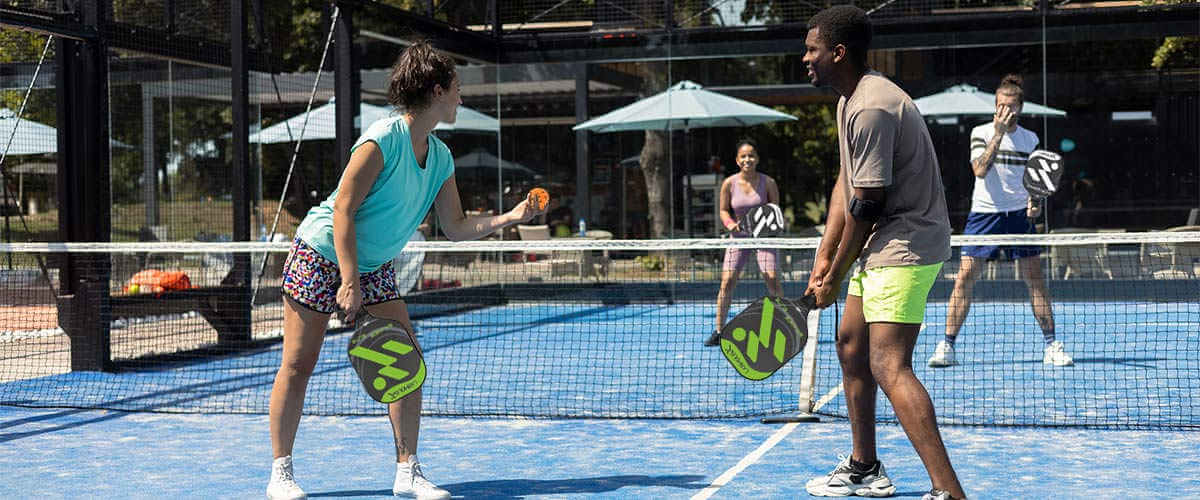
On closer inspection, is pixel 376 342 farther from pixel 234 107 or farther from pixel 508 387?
pixel 234 107

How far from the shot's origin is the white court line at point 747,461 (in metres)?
4.94

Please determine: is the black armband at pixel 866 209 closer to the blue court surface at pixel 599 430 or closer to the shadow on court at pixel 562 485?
the blue court surface at pixel 599 430

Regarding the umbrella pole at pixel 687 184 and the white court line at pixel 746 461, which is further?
the umbrella pole at pixel 687 184

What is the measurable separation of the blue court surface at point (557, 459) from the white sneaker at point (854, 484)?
0.12 m

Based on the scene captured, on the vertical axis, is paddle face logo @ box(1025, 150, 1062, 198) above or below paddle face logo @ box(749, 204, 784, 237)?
above

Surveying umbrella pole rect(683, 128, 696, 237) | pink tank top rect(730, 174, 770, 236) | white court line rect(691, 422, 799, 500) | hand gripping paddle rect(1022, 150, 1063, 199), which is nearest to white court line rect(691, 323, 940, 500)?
white court line rect(691, 422, 799, 500)

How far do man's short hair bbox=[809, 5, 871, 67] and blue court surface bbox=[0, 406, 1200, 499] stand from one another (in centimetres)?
165

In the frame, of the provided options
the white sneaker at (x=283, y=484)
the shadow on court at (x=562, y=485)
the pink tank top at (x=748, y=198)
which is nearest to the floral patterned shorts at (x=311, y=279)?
the white sneaker at (x=283, y=484)

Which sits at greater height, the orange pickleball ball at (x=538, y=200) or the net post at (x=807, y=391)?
the orange pickleball ball at (x=538, y=200)

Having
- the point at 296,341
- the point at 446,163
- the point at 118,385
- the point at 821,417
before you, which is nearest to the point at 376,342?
the point at 296,341

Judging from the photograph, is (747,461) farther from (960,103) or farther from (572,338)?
(960,103)

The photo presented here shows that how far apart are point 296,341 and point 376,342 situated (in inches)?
11.9

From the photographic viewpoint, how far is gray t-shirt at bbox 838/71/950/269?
4.21 m

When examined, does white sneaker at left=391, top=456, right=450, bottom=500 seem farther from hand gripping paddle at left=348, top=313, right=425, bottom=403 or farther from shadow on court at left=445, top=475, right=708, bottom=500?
hand gripping paddle at left=348, top=313, right=425, bottom=403
